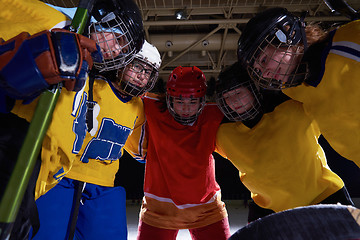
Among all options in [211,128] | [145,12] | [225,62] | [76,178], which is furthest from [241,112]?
[225,62]

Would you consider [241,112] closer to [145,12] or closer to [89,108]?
[89,108]

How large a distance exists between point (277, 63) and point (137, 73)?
71cm

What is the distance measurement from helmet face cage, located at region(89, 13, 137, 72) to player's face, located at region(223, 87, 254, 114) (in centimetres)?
61

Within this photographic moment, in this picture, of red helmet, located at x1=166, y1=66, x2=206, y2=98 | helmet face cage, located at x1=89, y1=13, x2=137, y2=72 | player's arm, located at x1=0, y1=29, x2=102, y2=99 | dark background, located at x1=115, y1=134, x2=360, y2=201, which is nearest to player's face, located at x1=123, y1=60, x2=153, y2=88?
red helmet, located at x1=166, y1=66, x2=206, y2=98

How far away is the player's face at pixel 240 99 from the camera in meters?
1.55

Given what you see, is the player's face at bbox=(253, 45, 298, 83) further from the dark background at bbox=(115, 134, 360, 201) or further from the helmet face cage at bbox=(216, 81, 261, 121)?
the dark background at bbox=(115, 134, 360, 201)

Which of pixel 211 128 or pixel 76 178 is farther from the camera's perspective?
pixel 211 128

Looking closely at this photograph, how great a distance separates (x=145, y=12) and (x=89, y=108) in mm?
3277

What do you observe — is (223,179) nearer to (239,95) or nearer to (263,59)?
(239,95)

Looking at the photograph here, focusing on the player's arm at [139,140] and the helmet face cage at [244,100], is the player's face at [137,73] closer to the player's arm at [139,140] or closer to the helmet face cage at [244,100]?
the player's arm at [139,140]

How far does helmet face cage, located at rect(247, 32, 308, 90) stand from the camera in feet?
4.41

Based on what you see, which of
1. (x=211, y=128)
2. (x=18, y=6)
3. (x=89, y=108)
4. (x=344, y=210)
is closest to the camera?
(x=344, y=210)

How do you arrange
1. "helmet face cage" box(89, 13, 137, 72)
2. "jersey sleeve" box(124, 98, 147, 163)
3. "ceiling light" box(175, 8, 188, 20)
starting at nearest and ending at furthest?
"helmet face cage" box(89, 13, 137, 72) < "jersey sleeve" box(124, 98, 147, 163) < "ceiling light" box(175, 8, 188, 20)

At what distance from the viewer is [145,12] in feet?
14.3
